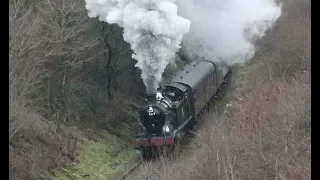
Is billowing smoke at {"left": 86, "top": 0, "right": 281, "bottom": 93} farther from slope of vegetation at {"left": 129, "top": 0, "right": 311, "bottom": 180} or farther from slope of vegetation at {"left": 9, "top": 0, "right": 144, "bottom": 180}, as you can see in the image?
slope of vegetation at {"left": 129, "top": 0, "right": 311, "bottom": 180}

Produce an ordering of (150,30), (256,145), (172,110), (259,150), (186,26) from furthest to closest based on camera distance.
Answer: (186,26), (172,110), (150,30), (256,145), (259,150)

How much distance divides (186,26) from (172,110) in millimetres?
3191

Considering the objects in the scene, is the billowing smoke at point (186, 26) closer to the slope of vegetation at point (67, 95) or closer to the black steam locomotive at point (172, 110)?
the black steam locomotive at point (172, 110)

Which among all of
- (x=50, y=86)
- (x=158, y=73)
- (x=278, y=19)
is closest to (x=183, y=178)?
(x=158, y=73)

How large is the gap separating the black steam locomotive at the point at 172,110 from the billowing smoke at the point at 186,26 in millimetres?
785

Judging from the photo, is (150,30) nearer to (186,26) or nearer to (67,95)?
(186,26)

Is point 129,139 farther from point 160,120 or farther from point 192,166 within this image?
point 192,166

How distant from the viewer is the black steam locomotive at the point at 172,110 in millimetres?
15984

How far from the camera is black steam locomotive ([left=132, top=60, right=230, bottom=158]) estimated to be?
1598cm

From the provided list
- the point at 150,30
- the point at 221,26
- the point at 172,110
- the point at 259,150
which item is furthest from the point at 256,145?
the point at 221,26

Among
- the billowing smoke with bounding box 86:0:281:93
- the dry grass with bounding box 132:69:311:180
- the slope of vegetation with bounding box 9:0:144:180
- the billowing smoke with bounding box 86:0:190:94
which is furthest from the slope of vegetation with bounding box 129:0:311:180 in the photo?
the slope of vegetation with bounding box 9:0:144:180

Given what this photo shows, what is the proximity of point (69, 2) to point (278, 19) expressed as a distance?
702 inches

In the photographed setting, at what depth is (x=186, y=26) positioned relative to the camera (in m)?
A: 17.4
